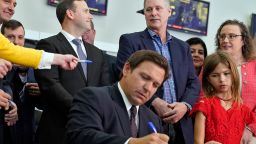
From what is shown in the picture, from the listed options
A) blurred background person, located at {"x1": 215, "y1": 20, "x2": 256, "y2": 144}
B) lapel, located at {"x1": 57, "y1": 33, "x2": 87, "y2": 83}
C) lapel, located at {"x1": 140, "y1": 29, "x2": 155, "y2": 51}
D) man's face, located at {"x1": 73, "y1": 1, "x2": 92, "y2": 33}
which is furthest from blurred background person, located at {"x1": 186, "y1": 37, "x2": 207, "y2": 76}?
lapel, located at {"x1": 57, "y1": 33, "x2": 87, "y2": 83}

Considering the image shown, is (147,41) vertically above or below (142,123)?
above

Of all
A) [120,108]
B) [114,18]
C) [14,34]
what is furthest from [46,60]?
[114,18]

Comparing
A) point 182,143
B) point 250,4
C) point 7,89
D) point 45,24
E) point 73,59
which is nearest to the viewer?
point 73,59

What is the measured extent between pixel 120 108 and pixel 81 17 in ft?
3.65

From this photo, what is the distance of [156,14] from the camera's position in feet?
8.39

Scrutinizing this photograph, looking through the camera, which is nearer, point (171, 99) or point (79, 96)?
point (79, 96)

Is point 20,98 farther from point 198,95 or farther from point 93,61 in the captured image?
point 198,95

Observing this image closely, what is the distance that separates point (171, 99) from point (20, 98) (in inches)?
40.7

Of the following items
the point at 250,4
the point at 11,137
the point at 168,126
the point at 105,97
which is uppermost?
the point at 250,4

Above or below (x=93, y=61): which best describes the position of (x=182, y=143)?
below

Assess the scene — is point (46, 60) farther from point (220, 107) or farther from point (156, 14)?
point (220, 107)

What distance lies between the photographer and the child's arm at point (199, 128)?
228 cm

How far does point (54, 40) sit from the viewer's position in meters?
2.35

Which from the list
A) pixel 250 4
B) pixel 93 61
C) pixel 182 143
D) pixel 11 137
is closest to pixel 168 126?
pixel 182 143
